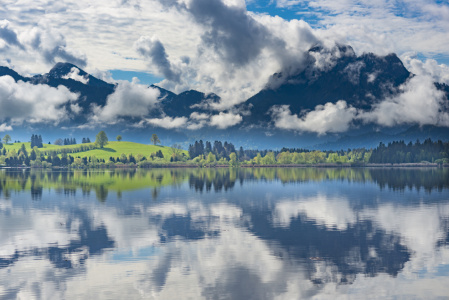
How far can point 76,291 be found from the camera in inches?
1860

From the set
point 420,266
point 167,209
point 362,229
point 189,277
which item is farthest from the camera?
point 167,209

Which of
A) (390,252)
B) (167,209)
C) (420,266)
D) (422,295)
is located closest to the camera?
(422,295)

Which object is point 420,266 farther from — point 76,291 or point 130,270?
point 76,291

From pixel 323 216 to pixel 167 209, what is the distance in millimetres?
37533

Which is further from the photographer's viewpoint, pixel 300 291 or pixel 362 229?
pixel 362 229

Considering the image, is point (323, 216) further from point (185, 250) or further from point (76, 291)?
point (76, 291)

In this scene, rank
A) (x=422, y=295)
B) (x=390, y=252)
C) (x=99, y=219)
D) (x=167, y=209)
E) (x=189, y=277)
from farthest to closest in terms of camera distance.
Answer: (x=167, y=209), (x=99, y=219), (x=390, y=252), (x=189, y=277), (x=422, y=295)

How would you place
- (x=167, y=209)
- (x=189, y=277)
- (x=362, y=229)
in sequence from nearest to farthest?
(x=189, y=277)
(x=362, y=229)
(x=167, y=209)

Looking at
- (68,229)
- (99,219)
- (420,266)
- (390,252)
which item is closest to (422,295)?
(420,266)

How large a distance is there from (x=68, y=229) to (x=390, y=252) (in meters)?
55.2

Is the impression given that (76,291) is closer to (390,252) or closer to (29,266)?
(29,266)

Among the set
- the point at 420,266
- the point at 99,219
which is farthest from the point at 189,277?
the point at 99,219

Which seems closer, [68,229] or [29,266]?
[29,266]

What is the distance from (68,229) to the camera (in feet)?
270
